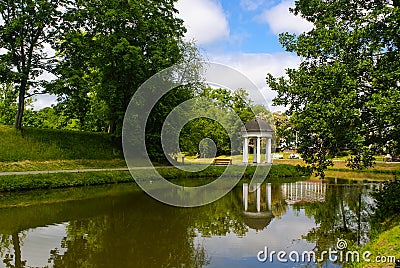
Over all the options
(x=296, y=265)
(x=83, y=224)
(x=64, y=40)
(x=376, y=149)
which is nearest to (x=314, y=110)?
(x=376, y=149)

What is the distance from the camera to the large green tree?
22125mm

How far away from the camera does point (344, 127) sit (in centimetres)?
951

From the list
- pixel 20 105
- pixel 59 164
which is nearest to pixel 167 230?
pixel 59 164

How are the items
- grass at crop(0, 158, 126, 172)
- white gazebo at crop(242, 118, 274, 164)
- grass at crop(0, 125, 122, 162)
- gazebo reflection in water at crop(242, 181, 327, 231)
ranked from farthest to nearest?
white gazebo at crop(242, 118, 274, 164), grass at crop(0, 125, 122, 162), grass at crop(0, 158, 126, 172), gazebo reflection in water at crop(242, 181, 327, 231)

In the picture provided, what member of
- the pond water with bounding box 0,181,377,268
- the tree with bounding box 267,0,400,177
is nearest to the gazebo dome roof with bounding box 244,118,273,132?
the pond water with bounding box 0,181,377,268

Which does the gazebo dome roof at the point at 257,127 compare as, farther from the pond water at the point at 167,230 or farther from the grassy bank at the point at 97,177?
the pond water at the point at 167,230

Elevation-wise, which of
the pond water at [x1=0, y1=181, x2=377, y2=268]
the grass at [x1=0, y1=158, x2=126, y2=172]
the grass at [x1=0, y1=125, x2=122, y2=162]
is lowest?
the pond water at [x1=0, y1=181, x2=377, y2=268]

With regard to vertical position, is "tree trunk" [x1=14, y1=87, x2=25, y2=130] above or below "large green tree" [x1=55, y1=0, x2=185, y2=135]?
below

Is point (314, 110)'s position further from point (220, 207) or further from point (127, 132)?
point (127, 132)

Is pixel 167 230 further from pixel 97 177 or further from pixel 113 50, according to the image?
pixel 113 50

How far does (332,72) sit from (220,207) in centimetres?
701

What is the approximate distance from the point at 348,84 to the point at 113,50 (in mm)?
16084

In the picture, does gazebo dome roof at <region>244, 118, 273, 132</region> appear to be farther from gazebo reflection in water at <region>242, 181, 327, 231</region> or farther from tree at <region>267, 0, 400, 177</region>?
tree at <region>267, 0, 400, 177</region>

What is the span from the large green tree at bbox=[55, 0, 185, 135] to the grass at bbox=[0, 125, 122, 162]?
1.66m
